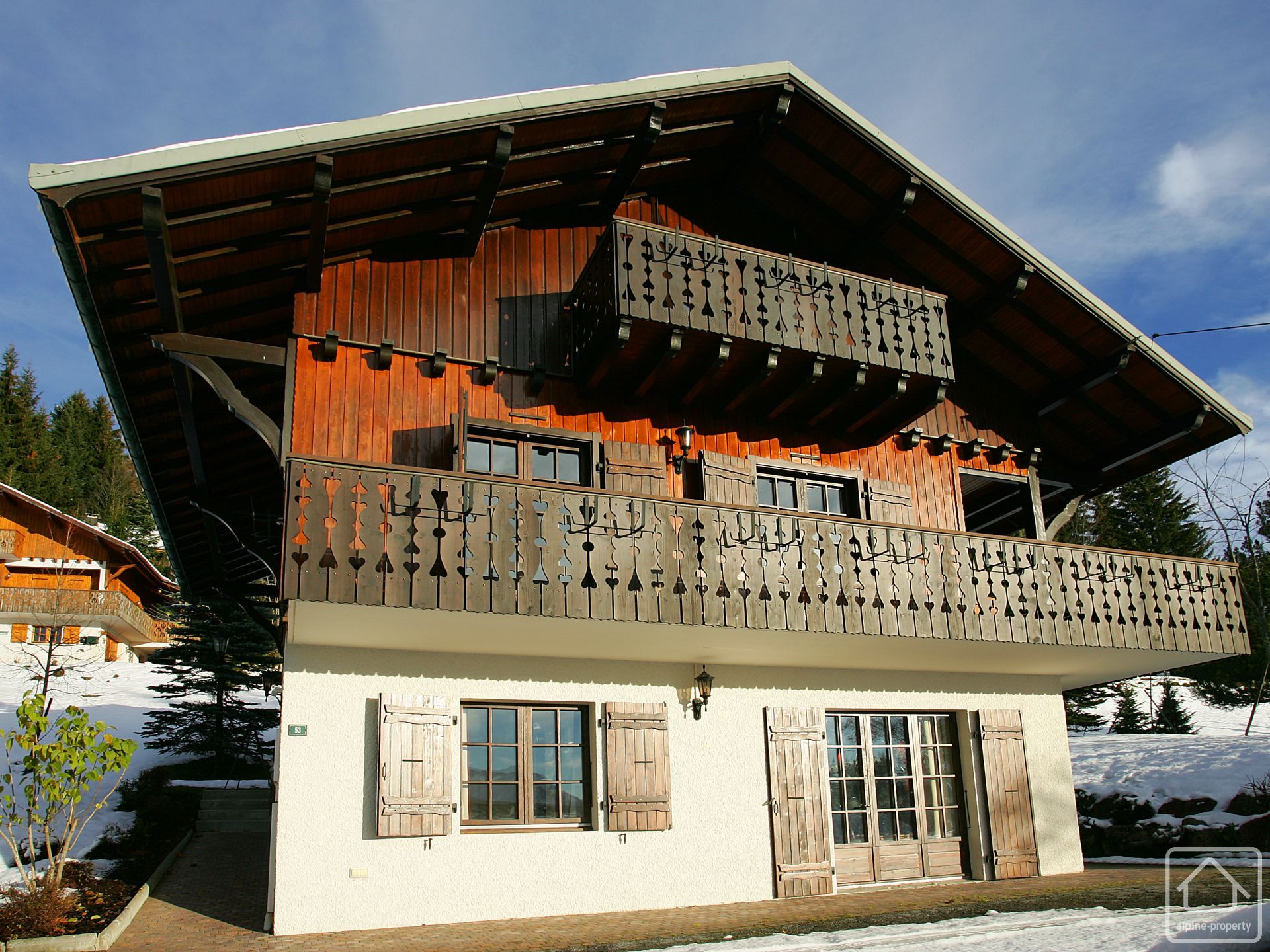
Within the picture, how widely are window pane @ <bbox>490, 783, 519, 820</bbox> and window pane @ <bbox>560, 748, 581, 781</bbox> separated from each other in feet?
1.77

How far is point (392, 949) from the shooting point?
7754 millimetres

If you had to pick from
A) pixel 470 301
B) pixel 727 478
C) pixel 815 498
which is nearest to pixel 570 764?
pixel 727 478

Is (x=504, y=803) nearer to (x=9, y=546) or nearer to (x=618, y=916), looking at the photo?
(x=618, y=916)

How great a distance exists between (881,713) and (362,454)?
271 inches

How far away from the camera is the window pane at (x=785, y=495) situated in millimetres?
11992

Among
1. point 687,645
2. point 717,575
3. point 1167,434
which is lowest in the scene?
point 687,645

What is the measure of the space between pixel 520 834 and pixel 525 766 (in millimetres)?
664

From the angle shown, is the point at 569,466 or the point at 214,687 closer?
the point at 569,466

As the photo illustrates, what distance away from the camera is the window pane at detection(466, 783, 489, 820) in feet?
31.5

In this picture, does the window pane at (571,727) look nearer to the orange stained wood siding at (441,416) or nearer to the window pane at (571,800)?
the window pane at (571,800)

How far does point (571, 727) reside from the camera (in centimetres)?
1022

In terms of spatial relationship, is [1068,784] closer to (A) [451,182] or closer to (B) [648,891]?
(B) [648,891]

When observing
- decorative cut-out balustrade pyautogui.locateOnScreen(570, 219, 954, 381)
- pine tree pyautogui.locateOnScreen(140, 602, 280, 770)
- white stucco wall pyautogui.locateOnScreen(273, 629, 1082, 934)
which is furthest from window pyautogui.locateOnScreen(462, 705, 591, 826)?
pine tree pyautogui.locateOnScreen(140, 602, 280, 770)

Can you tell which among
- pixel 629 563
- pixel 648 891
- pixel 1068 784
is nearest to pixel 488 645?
pixel 629 563
